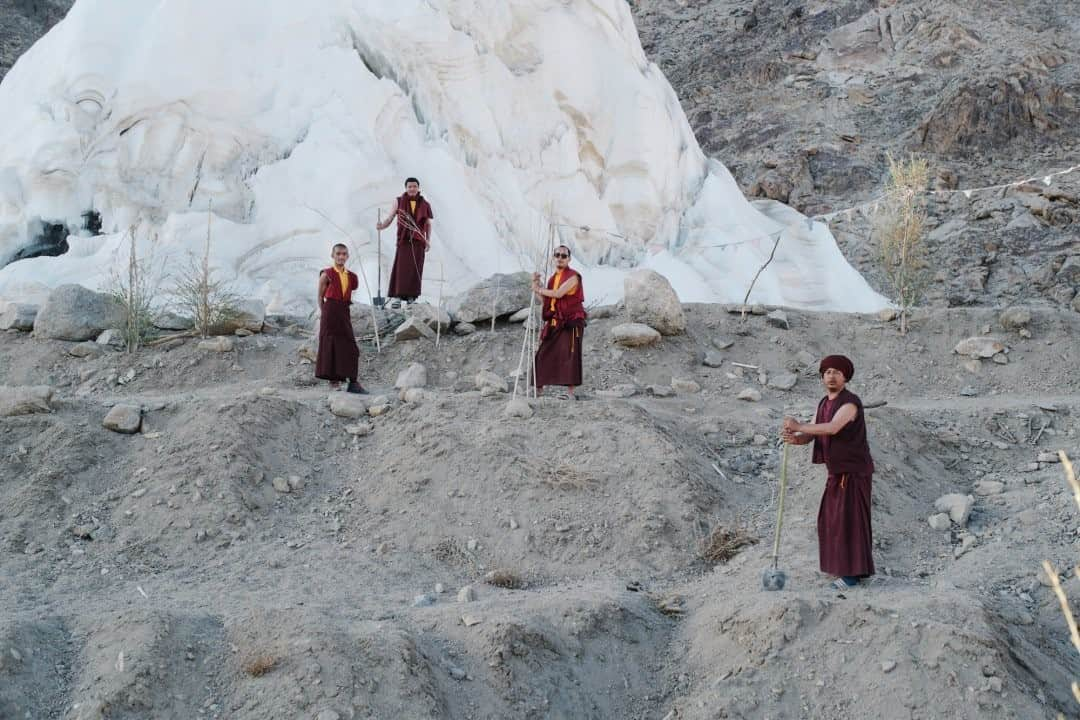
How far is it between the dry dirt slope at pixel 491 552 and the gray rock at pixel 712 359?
4.1 inches

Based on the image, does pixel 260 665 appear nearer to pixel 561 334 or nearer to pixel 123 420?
pixel 123 420

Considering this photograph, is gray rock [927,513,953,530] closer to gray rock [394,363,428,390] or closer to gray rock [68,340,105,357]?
gray rock [394,363,428,390]

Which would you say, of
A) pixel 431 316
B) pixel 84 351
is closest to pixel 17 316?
pixel 84 351

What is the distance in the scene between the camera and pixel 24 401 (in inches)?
216

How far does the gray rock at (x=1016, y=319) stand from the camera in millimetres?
7879

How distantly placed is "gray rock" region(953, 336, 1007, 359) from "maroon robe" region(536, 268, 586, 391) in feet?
10.2

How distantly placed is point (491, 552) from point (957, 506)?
7.29ft

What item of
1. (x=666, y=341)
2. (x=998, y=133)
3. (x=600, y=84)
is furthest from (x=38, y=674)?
(x=998, y=133)

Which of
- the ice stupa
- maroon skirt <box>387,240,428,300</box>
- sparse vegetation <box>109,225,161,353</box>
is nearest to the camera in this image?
sparse vegetation <box>109,225,161,353</box>

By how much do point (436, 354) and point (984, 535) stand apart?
3627 millimetres

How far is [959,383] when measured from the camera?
24.7ft

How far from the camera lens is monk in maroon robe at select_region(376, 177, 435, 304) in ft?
25.1

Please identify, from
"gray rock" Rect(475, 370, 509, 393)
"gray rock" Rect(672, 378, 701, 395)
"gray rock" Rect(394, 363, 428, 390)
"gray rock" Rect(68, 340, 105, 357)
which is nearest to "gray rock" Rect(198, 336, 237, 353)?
"gray rock" Rect(68, 340, 105, 357)

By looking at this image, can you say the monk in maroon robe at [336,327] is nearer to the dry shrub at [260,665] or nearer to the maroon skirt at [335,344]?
the maroon skirt at [335,344]
